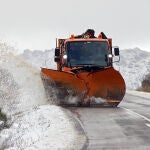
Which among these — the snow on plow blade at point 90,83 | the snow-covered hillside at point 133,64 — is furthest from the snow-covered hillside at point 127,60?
the snow on plow blade at point 90,83

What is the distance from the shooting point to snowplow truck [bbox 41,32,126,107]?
1984cm

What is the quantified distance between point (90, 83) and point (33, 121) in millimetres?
4892

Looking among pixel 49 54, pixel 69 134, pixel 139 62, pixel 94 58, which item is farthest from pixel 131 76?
pixel 69 134

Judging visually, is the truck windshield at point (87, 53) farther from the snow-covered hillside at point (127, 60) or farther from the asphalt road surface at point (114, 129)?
the snow-covered hillside at point (127, 60)

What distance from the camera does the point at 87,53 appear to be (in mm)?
21109

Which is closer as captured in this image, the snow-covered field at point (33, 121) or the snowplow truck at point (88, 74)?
the snow-covered field at point (33, 121)

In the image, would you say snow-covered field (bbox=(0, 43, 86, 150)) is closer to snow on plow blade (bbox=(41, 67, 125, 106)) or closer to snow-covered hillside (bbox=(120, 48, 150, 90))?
snow on plow blade (bbox=(41, 67, 125, 106))

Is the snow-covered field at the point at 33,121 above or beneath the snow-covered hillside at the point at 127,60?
above

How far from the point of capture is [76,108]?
19422 millimetres

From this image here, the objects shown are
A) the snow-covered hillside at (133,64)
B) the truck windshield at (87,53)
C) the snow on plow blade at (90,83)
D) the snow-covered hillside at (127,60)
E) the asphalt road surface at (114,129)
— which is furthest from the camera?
the snow-covered hillside at (127,60)

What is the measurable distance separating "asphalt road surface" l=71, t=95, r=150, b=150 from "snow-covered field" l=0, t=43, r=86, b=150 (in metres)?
0.33

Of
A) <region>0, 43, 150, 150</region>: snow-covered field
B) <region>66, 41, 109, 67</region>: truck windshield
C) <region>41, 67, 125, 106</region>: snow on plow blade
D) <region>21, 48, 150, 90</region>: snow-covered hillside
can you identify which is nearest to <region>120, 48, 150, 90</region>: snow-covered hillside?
<region>21, 48, 150, 90</region>: snow-covered hillside

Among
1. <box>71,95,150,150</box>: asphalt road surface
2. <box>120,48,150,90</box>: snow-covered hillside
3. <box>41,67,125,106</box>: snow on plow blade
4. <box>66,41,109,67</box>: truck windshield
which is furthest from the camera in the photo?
<box>120,48,150,90</box>: snow-covered hillside

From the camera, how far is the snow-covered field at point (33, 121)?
11345 mm
